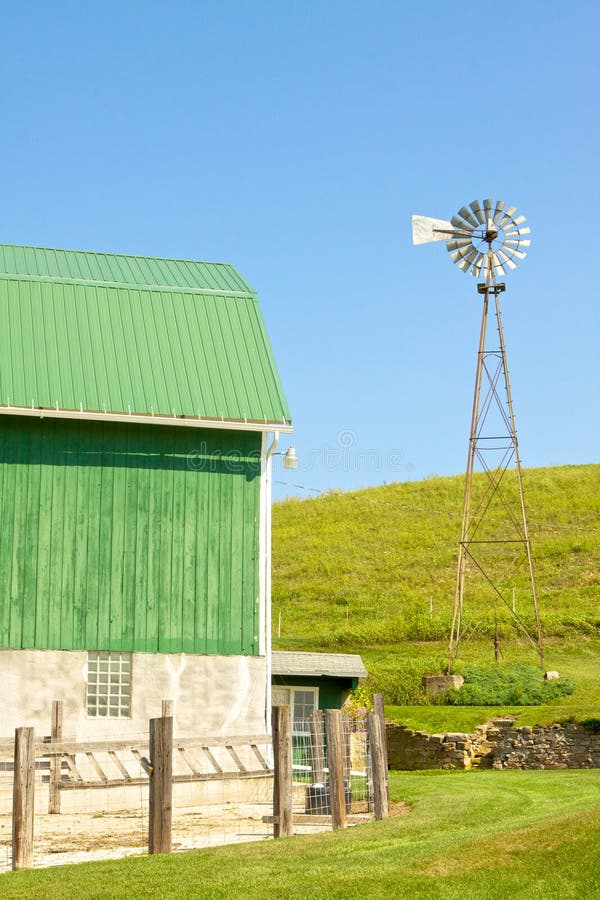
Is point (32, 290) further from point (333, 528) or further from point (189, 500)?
point (333, 528)

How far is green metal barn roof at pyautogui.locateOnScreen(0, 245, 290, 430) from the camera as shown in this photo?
70.4 ft

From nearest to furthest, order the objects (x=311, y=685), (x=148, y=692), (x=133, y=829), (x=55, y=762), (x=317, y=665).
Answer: (x=133, y=829)
(x=55, y=762)
(x=148, y=692)
(x=317, y=665)
(x=311, y=685)

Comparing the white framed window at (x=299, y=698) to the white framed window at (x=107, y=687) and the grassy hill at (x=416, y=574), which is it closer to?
the grassy hill at (x=416, y=574)

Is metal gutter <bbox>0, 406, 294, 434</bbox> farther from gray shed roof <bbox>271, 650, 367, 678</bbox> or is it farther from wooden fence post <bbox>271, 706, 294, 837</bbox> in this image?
wooden fence post <bbox>271, 706, 294, 837</bbox>

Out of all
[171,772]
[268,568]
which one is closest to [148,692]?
[268,568]

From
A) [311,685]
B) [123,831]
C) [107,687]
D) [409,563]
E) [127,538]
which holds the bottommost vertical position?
[123,831]

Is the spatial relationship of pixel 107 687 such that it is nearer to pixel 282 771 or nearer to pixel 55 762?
pixel 55 762

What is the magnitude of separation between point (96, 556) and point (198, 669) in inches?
110

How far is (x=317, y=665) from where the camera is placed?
28.4m

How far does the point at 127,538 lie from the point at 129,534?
82 millimetres

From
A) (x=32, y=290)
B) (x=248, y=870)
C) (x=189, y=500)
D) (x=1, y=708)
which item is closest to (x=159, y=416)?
(x=189, y=500)

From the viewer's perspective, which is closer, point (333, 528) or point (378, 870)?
point (378, 870)

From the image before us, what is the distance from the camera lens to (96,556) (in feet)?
69.2

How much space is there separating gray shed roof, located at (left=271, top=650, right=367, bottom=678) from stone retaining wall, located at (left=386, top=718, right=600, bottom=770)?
1.85m
